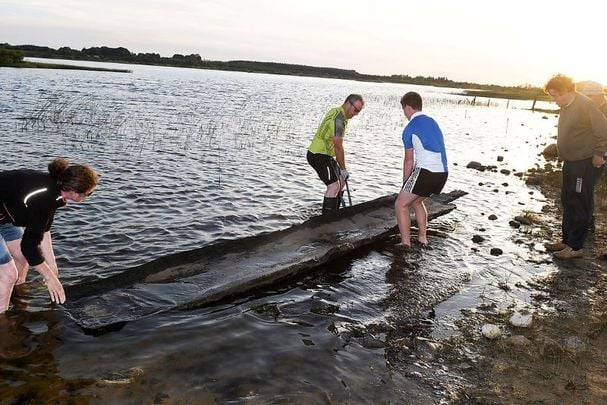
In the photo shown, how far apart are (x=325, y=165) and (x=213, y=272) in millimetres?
3542

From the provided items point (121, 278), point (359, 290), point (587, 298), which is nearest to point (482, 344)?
point (359, 290)

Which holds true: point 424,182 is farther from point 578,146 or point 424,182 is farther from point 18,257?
point 18,257

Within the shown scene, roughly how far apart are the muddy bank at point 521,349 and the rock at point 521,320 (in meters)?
0.03

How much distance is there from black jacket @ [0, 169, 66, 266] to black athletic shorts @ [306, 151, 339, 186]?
5.19 meters

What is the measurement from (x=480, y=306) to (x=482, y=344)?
111 centimetres

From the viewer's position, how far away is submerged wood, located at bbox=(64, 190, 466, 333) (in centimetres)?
526

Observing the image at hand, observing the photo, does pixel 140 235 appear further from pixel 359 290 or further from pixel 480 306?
pixel 480 306

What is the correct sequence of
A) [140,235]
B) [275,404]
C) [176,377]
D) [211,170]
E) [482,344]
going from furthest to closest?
[211,170]
[140,235]
[482,344]
[176,377]
[275,404]

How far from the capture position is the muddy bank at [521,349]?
14.0ft

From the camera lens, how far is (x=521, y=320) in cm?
553

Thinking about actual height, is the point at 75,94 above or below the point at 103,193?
above

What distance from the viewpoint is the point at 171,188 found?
1195cm

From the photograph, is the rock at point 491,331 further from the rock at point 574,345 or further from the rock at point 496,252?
the rock at point 496,252

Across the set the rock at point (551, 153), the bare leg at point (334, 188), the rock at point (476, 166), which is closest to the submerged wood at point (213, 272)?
the bare leg at point (334, 188)
